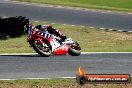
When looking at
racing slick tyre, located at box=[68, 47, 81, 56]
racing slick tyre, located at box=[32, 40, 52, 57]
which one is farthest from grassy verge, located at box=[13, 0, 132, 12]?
racing slick tyre, located at box=[32, 40, 52, 57]

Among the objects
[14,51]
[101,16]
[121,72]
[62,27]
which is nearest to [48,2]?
[101,16]

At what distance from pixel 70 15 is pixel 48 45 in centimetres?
1373

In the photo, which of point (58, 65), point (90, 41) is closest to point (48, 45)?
point (58, 65)

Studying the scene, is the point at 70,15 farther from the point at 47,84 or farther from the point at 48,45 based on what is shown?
the point at 47,84

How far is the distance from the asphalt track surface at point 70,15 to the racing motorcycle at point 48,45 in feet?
34.2

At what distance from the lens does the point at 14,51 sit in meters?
21.1

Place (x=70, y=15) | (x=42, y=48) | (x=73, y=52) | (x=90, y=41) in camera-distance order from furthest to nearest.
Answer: (x=70, y=15) < (x=90, y=41) < (x=73, y=52) < (x=42, y=48)

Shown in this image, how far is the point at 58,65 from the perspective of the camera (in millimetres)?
18234

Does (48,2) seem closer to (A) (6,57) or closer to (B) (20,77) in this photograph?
(A) (6,57)

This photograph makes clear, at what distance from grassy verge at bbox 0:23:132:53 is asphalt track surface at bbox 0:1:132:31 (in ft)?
5.97

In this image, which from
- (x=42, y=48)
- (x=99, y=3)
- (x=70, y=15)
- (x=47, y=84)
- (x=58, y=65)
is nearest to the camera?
(x=47, y=84)

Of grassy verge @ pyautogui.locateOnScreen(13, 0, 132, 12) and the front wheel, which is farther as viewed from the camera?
grassy verge @ pyautogui.locateOnScreen(13, 0, 132, 12)

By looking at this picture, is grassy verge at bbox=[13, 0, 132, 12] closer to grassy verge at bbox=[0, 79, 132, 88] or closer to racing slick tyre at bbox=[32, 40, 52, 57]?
racing slick tyre at bbox=[32, 40, 52, 57]

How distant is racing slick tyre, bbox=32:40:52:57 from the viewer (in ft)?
62.3
